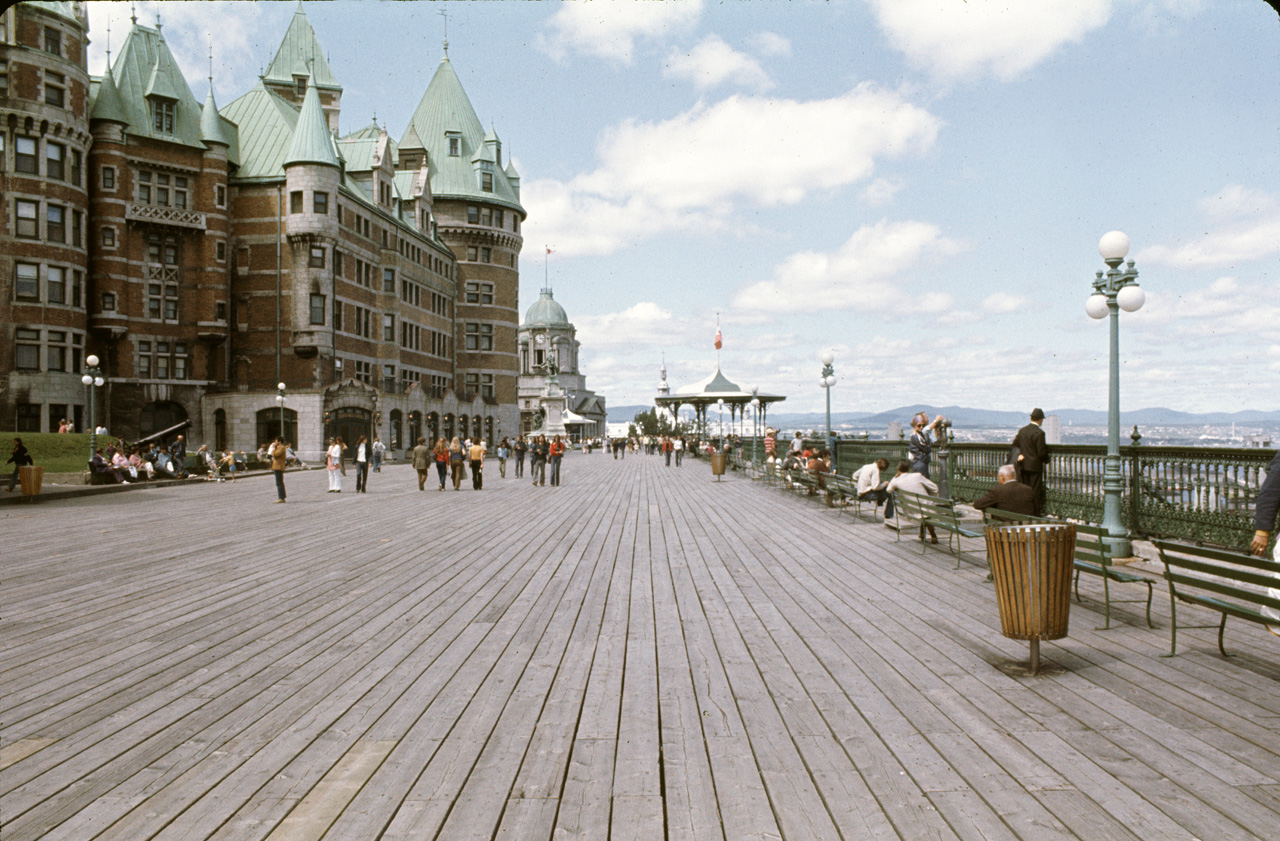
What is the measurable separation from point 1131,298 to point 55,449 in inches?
1322

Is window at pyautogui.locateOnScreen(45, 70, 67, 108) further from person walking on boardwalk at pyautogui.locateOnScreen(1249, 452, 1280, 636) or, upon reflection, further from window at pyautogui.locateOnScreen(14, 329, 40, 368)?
person walking on boardwalk at pyautogui.locateOnScreen(1249, 452, 1280, 636)

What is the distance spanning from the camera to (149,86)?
141ft

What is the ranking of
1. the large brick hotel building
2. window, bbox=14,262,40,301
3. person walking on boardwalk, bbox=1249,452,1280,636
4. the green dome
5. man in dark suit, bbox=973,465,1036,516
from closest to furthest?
person walking on boardwalk, bbox=1249,452,1280,636, man in dark suit, bbox=973,465,1036,516, window, bbox=14,262,40,301, the large brick hotel building, the green dome

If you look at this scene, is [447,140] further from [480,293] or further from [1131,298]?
[1131,298]

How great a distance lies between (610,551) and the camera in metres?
12.2

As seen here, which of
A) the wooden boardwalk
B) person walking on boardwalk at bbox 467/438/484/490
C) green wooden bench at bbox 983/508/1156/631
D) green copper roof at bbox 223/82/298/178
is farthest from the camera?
green copper roof at bbox 223/82/298/178

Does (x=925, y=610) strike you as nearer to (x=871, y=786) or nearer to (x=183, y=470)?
(x=871, y=786)

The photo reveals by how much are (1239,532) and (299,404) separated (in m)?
42.5

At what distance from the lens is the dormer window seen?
43.2 m

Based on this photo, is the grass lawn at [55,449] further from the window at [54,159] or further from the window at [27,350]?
the window at [54,159]

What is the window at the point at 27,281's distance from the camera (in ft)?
124

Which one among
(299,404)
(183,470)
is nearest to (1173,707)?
(183,470)

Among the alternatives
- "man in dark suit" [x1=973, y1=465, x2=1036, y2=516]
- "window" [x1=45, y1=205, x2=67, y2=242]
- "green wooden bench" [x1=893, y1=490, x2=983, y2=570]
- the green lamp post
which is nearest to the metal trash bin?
"man in dark suit" [x1=973, y1=465, x2=1036, y2=516]

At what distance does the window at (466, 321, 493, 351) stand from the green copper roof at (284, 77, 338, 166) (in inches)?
958
